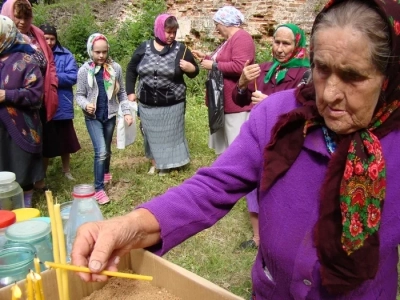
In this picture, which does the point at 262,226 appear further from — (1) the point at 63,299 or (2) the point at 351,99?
(1) the point at 63,299

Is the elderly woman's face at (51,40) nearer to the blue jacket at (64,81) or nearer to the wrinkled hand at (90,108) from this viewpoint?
the blue jacket at (64,81)

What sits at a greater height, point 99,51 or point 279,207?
point 99,51

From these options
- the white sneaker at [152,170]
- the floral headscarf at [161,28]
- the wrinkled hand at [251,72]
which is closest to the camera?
the wrinkled hand at [251,72]

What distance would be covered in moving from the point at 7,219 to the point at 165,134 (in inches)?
119

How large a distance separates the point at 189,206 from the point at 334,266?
0.40 metres

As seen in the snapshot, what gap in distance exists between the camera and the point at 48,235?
157 centimetres

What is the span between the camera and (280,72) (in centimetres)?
294

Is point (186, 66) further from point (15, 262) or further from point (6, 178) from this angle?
point (15, 262)

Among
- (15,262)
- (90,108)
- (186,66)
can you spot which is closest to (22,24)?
(90,108)

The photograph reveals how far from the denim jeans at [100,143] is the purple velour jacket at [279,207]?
9.62 feet

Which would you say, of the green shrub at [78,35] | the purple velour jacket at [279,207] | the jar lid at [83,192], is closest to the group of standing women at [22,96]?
the jar lid at [83,192]

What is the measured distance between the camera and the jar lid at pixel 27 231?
59.4 inches

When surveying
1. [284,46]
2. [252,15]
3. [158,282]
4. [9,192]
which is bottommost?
[9,192]

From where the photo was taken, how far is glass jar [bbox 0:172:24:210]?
2.17 m
